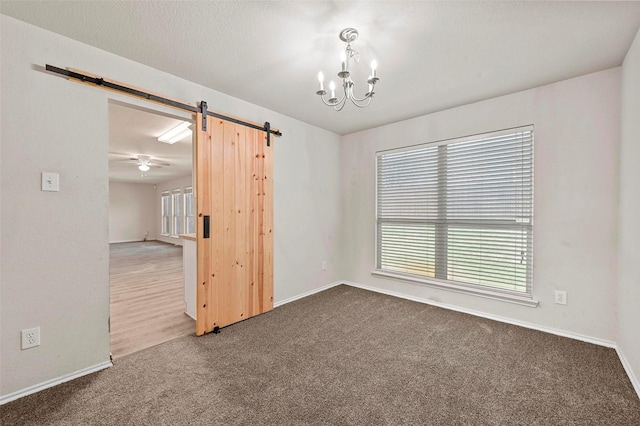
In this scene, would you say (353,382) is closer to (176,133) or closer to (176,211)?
(176,133)

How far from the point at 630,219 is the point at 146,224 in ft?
44.4

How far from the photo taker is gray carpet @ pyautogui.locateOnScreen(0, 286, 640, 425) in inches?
62.9

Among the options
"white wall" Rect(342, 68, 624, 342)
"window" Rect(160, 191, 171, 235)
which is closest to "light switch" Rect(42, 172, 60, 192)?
"white wall" Rect(342, 68, 624, 342)

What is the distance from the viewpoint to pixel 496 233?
3023 mm

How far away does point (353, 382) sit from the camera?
190cm

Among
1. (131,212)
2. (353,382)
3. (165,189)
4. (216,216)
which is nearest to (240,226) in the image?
(216,216)

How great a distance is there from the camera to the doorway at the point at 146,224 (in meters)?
2.84

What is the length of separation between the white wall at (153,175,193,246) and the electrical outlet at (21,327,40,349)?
850 centimetres

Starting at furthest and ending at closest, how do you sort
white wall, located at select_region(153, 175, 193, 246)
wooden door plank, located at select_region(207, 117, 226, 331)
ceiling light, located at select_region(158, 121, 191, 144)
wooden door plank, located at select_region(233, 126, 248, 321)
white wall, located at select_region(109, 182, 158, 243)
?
white wall, located at select_region(109, 182, 158, 243) < white wall, located at select_region(153, 175, 193, 246) < ceiling light, located at select_region(158, 121, 191, 144) < wooden door plank, located at select_region(233, 126, 248, 321) < wooden door plank, located at select_region(207, 117, 226, 331)

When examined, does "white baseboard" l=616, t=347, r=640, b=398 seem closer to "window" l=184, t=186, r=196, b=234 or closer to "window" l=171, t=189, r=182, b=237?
"window" l=184, t=186, r=196, b=234

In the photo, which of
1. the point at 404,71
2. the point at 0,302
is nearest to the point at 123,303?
the point at 0,302

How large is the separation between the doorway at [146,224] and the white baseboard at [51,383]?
0.19 metres

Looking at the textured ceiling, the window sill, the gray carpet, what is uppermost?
the textured ceiling

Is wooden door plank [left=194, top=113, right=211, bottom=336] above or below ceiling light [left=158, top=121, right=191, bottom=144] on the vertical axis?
below
